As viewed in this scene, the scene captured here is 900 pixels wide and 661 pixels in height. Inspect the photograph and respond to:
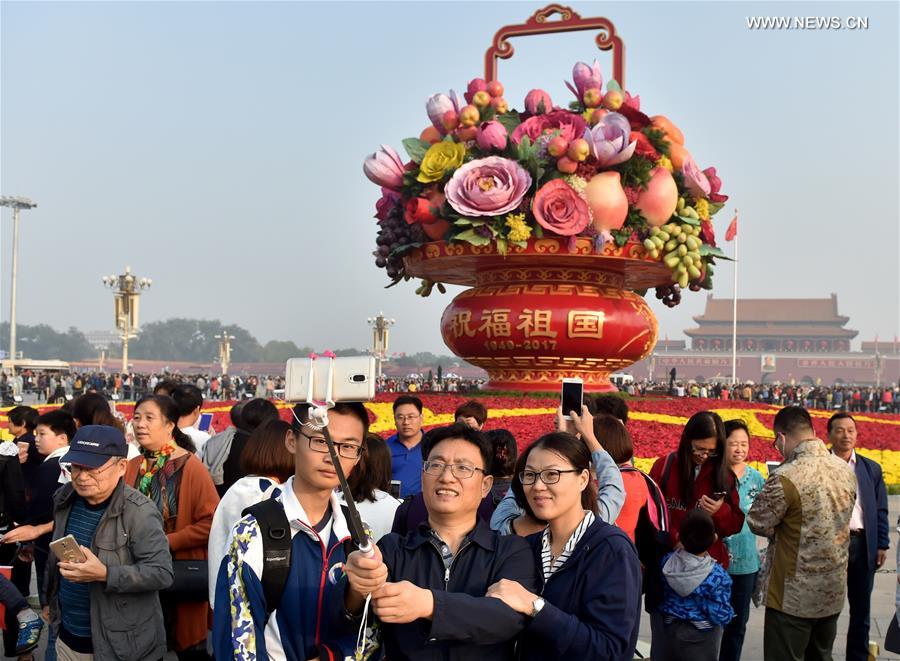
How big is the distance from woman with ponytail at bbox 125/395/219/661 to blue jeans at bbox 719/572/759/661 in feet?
8.51

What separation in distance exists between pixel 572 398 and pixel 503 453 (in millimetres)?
469

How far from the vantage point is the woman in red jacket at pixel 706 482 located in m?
4.07

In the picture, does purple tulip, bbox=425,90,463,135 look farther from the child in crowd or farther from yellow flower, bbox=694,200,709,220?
the child in crowd

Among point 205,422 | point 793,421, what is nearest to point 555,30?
point 205,422

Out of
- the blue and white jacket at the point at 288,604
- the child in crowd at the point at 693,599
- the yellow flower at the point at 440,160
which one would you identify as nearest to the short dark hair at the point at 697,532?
the child in crowd at the point at 693,599

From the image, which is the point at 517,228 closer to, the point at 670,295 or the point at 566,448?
the point at 670,295

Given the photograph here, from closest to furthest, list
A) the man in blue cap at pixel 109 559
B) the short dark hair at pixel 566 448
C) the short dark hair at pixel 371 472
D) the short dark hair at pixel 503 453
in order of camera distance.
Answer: the short dark hair at pixel 566 448 → the man in blue cap at pixel 109 559 → the short dark hair at pixel 371 472 → the short dark hair at pixel 503 453

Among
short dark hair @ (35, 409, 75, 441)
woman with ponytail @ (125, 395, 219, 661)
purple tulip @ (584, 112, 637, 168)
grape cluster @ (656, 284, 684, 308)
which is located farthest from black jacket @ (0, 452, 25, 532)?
grape cluster @ (656, 284, 684, 308)

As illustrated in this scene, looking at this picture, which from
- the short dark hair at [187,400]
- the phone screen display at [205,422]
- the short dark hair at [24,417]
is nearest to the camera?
the short dark hair at [187,400]

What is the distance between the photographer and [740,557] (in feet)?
15.0

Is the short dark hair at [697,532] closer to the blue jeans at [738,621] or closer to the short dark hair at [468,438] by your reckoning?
the blue jeans at [738,621]

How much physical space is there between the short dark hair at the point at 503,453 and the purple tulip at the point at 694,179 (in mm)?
8758

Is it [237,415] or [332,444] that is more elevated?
[332,444]

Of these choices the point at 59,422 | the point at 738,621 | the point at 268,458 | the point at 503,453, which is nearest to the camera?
the point at 268,458
